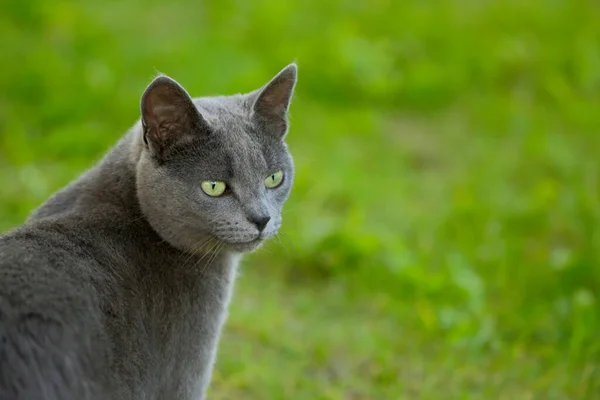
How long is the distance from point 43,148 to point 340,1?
2.50m

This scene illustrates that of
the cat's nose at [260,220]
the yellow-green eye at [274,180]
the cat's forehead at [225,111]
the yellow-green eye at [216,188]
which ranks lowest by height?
the cat's nose at [260,220]

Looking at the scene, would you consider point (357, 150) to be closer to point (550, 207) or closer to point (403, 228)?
point (403, 228)

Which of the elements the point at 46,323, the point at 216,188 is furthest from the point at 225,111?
the point at 46,323

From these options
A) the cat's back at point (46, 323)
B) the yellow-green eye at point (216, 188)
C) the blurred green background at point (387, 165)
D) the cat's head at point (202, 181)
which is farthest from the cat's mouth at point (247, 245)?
the blurred green background at point (387, 165)

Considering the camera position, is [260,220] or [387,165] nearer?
[260,220]

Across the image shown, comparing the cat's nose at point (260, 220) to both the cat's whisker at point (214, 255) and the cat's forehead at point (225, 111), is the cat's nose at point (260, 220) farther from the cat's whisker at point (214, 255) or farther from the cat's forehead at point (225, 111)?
the cat's forehead at point (225, 111)

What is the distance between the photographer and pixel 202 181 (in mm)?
2162

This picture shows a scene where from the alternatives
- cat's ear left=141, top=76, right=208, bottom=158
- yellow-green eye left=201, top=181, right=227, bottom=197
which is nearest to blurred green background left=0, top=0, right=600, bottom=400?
yellow-green eye left=201, top=181, right=227, bottom=197

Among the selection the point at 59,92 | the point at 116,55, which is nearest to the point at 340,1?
the point at 116,55

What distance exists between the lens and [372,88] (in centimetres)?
478

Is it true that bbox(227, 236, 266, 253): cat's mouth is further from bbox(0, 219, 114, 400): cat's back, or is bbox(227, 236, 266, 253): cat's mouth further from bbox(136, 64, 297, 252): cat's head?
bbox(0, 219, 114, 400): cat's back

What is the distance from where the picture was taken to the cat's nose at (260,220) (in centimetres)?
213

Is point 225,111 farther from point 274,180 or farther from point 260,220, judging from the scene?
point 260,220

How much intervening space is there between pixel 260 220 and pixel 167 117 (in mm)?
380
